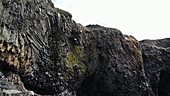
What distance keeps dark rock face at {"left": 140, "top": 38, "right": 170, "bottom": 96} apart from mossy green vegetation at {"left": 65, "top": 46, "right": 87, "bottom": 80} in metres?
14.3

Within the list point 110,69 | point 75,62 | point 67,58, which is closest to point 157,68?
point 110,69

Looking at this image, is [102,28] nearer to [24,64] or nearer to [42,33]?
[42,33]

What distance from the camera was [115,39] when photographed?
6116cm

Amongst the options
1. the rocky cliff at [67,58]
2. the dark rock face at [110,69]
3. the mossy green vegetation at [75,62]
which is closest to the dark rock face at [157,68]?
the rocky cliff at [67,58]

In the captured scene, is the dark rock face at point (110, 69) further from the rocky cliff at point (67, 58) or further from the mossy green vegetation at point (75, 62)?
the mossy green vegetation at point (75, 62)

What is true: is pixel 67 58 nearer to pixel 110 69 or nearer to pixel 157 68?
pixel 110 69

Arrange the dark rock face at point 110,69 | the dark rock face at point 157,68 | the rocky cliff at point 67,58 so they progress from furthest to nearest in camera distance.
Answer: the dark rock face at point 157,68, the dark rock face at point 110,69, the rocky cliff at point 67,58

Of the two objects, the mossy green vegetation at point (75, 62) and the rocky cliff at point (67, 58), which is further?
the mossy green vegetation at point (75, 62)

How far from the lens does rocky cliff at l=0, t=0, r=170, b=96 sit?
4628cm

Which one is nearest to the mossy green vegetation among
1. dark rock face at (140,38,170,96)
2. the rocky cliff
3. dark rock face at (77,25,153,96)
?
the rocky cliff

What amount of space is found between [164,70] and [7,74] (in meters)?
32.0

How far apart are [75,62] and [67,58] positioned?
1.91 meters

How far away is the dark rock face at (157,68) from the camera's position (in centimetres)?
6506

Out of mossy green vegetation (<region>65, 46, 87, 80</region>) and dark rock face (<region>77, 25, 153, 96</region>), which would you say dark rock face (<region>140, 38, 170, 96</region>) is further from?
mossy green vegetation (<region>65, 46, 87, 80</region>)
